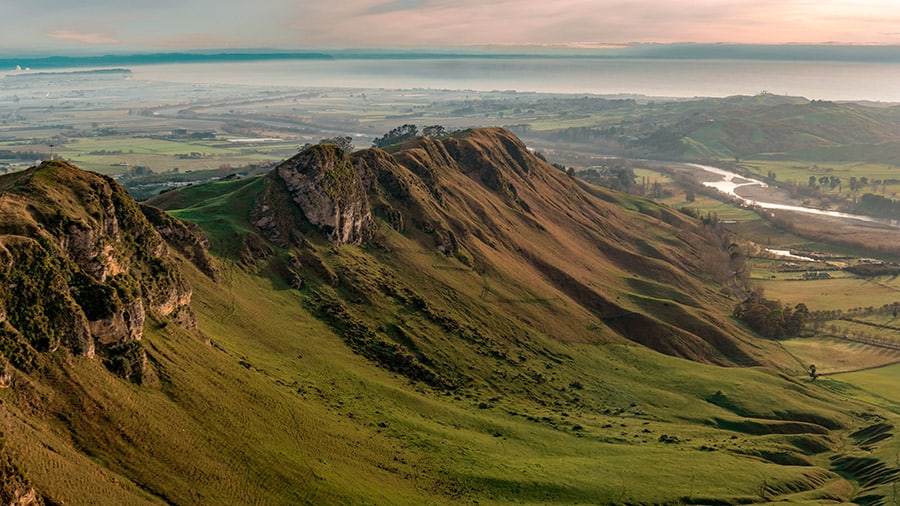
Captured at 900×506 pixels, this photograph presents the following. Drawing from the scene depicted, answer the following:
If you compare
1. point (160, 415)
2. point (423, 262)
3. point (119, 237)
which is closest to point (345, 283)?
point (423, 262)

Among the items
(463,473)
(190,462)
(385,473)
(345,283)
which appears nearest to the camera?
(190,462)

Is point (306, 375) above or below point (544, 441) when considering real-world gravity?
above

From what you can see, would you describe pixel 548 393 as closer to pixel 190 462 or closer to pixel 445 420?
pixel 445 420

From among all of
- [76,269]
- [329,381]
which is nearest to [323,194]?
[329,381]

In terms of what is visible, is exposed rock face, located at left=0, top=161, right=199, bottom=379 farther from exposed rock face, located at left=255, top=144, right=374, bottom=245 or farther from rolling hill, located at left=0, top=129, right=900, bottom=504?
exposed rock face, located at left=255, top=144, right=374, bottom=245

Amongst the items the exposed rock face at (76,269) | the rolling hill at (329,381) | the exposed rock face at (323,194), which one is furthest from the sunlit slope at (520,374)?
the exposed rock face at (76,269)

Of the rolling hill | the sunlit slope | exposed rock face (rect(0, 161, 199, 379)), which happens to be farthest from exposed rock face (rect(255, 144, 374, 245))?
exposed rock face (rect(0, 161, 199, 379))
